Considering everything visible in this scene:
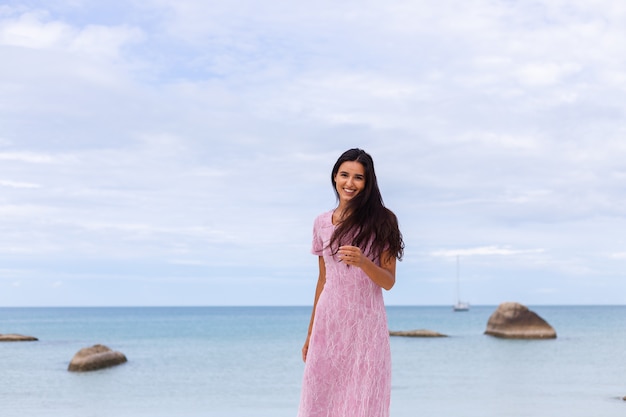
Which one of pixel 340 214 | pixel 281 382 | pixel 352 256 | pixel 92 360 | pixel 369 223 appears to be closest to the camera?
pixel 352 256

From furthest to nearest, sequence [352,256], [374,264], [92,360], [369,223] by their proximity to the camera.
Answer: [92,360]
[369,223]
[374,264]
[352,256]

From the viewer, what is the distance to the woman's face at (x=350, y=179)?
15.0 ft

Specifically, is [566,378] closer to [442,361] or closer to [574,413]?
[442,361]

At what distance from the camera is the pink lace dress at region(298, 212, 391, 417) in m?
4.63

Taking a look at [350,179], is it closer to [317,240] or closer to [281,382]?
[317,240]

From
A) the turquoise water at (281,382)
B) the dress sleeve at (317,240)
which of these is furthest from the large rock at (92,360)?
the dress sleeve at (317,240)

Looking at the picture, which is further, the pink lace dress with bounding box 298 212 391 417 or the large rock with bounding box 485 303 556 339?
the large rock with bounding box 485 303 556 339

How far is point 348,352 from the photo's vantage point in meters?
4.66

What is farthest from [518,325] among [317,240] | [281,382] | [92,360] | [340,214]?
[340,214]

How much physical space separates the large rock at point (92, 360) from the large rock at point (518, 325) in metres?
22.2

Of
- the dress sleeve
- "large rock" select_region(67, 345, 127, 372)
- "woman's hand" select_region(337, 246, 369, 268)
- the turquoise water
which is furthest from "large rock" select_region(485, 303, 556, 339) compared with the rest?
"woman's hand" select_region(337, 246, 369, 268)

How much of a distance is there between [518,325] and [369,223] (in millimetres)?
39660

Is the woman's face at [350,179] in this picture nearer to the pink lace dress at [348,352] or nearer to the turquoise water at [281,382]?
the pink lace dress at [348,352]

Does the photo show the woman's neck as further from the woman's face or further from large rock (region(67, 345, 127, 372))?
large rock (region(67, 345, 127, 372))
